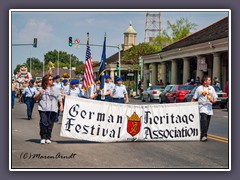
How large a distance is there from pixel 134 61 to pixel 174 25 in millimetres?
7202

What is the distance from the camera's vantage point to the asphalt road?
9125 mm

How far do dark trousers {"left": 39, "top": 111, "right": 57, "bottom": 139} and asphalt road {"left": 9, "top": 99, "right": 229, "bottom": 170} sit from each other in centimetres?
26

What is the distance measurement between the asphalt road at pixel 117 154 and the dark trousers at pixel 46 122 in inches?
10.1

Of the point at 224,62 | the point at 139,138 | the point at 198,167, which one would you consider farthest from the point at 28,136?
the point at 224,62

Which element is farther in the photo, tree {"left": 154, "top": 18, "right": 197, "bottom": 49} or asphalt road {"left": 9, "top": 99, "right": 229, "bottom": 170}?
tree {"left": 154, "top": 18, "right": 197, "bottom": 49}

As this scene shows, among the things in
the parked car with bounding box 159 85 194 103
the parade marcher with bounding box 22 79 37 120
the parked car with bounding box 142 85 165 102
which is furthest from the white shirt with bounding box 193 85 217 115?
the parked car with bounding box 142 85 165 102

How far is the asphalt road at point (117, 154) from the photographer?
9.12 m

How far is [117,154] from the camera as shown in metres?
10.3

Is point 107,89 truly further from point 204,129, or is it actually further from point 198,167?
point 198,167

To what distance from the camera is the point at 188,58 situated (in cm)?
3859

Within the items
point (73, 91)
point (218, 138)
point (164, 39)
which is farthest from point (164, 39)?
point (218, 138)

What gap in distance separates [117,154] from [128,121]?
6.04 ft

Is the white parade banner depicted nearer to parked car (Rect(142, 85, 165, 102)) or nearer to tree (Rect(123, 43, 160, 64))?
parked car (Rect(142, 85, 165, 102))

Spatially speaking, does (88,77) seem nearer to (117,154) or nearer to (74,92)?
(74,92)
